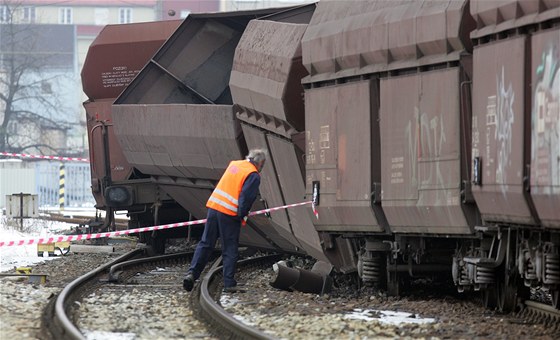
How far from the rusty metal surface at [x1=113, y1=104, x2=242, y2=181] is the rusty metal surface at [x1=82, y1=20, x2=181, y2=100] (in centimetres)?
151

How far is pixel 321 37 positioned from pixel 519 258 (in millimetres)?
4169

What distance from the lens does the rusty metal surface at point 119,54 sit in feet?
73.6

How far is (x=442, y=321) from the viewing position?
10.9 metres

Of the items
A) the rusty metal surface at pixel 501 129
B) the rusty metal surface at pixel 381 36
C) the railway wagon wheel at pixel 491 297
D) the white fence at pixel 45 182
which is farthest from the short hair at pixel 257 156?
the white fence at pixel 45 182

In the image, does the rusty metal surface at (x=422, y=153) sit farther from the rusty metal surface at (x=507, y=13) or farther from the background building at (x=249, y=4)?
the background building at (x=249, y=4)

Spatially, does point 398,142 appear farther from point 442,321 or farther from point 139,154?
point 139,154

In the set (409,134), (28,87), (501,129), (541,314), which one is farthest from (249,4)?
(501,129)

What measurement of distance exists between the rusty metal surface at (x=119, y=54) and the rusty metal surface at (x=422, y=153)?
10347 mm

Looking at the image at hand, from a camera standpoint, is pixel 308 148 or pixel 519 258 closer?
pixel 519 258

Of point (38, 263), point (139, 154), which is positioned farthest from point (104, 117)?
point (38, 263)

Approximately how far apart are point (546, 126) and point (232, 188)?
219 inches

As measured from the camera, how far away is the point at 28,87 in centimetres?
7144

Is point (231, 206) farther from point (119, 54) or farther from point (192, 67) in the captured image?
point (119, 54)

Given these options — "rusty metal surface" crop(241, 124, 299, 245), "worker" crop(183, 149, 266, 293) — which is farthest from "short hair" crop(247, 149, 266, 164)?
"rusty metal surface" crop(241, 124, 299, 245)
